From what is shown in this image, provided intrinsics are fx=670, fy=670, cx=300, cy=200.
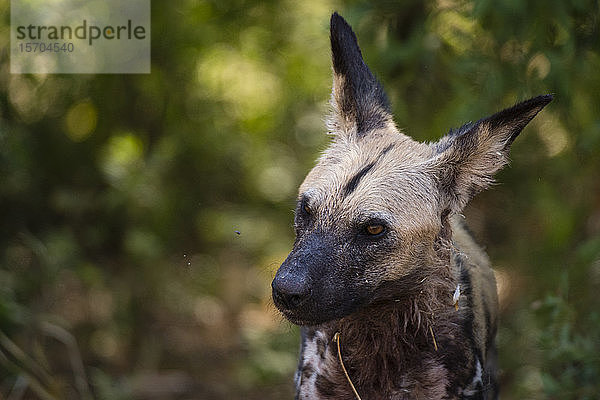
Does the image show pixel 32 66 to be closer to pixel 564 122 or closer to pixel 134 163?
pixel 134 163

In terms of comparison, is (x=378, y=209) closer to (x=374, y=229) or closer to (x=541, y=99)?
(x=374, y=229)

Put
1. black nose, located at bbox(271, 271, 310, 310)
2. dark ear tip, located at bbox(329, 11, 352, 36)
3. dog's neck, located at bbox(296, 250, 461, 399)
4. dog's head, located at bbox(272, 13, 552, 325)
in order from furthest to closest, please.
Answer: dark ear tip, located at bbox(329, 11, 352, 36) → dog's neck, located at bbox(296, 250, 461, 399) → dog's head, located at bbox(272, 13, 552, 325) → black nose, located at bbox(271, 271, 310, 310)

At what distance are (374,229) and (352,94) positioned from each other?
2.99 ft

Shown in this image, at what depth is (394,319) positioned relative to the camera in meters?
3.40

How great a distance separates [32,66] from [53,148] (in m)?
0.84

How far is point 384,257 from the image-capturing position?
3111 millimetres

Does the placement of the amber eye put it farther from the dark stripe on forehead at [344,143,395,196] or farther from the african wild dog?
the dark stripe on forehead at [344,143,395,196]

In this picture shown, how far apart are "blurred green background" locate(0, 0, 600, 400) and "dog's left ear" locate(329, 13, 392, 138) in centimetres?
136

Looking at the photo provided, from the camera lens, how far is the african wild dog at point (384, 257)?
307 cm

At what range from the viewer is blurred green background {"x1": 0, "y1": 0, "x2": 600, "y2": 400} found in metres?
5.26

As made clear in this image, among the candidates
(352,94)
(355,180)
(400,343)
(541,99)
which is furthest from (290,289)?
(541,99)

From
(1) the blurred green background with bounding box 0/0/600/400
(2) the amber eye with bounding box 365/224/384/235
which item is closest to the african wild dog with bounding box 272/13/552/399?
(2) the amber eye with bounding box 365/224/384/235

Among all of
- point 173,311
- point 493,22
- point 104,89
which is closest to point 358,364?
point 493,22

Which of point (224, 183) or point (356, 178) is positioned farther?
point (224, 183)
